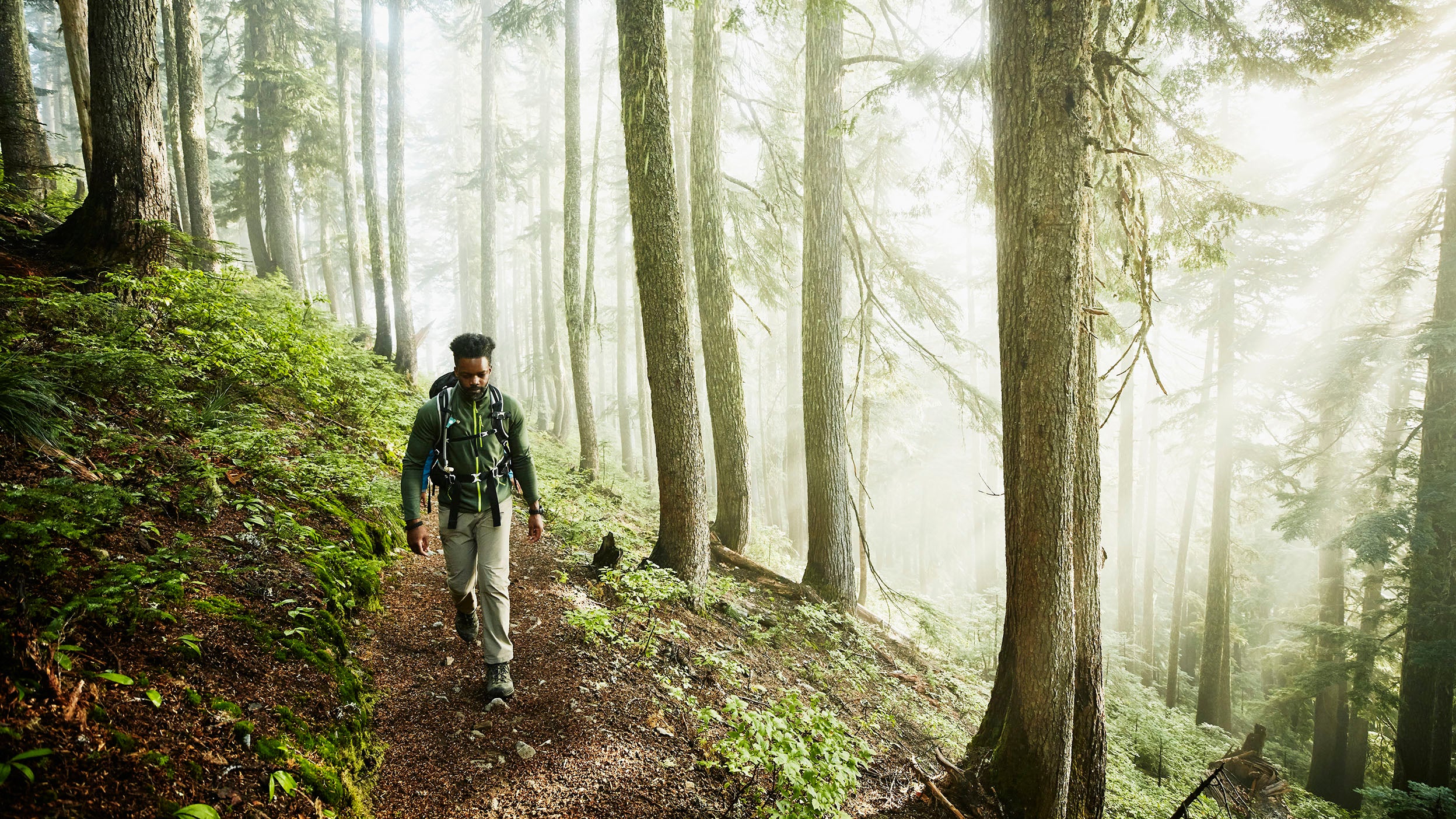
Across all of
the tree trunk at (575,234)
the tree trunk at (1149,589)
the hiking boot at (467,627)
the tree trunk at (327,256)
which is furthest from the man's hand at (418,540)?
the tree trunk at (1149,589)

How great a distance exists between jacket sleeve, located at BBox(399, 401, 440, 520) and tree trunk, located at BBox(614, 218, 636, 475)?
13796 mm

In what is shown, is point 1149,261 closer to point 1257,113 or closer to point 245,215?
point 1257,113

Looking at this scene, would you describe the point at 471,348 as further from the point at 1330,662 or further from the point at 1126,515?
the point at 1126,515

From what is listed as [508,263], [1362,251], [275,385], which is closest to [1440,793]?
[1362,251]

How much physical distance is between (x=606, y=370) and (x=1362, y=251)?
4139 cm

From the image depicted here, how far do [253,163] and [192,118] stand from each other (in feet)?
21.7

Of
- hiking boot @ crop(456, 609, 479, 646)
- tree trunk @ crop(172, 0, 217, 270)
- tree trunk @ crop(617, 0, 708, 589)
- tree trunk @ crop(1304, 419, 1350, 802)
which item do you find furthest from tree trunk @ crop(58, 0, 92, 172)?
tree trunk @ crop(1304, 419, 1350, 802)

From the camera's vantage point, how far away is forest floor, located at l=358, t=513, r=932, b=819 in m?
2.92

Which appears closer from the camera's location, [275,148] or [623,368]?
[275,148]

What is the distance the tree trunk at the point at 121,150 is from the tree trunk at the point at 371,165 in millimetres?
5743

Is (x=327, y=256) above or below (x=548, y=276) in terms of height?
above

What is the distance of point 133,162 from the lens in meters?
5.76

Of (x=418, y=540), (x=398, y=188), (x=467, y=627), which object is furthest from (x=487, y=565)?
(x=398, y=188)

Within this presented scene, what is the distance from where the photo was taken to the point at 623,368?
19.4 m
